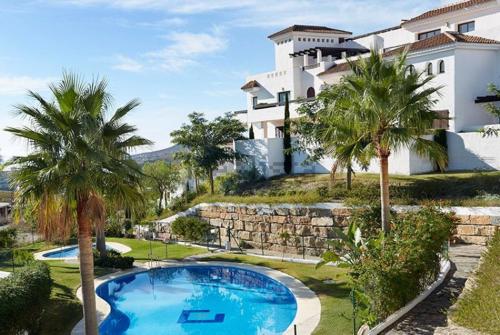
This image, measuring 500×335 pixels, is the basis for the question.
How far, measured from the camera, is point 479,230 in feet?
64.0

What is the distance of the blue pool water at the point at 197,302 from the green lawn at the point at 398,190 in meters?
5.90

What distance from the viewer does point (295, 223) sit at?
26156 millimetres

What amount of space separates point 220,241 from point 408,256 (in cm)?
1990

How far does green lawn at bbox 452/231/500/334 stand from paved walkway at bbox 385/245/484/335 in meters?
0.94

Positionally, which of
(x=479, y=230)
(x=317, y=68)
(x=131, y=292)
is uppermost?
(x=317, y=68)

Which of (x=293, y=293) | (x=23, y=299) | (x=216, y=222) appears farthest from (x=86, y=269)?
(x=216, y=222)

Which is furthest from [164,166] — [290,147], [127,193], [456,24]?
[127,193]

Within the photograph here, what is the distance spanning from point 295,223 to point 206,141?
38.0 feet

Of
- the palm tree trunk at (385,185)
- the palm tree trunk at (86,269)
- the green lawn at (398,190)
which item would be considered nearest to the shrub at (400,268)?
the palm tree trunk at (385,185)

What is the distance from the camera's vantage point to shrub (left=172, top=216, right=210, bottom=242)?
99.4 ft

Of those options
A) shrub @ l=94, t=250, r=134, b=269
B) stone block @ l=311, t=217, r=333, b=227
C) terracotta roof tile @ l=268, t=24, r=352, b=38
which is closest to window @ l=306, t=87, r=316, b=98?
terracotta roof tile @ l=268, t=24, r=352, b=38

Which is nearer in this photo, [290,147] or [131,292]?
[131,292]

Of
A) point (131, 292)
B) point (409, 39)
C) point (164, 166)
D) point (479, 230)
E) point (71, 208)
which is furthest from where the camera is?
point (164, 166)

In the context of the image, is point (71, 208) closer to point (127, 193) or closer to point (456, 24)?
point (127, 193)
